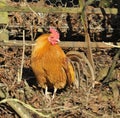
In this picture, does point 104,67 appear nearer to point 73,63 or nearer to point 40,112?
point 73,63

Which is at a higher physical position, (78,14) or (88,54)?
(78,14)

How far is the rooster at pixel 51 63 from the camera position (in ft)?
16.2

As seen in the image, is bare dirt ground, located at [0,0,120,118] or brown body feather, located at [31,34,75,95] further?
brown body feather, located at [31,34,75,95]

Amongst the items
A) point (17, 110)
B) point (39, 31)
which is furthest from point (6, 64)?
point (17, 110)

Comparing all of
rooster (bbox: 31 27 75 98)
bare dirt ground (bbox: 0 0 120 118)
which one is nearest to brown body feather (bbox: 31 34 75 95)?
rooster (bbox: 31 27 75 98)

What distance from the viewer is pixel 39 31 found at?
6.02 meters

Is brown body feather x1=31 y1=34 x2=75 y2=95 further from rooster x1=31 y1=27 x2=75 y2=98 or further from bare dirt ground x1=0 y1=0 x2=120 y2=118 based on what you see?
bare dirt ground x1=0 y1=0 x2=120 y2=118

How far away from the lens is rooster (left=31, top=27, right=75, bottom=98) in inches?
194

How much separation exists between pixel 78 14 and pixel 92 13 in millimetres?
178

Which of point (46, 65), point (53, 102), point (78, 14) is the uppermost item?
point (78, 14)

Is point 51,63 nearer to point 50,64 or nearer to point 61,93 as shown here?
point 50,64

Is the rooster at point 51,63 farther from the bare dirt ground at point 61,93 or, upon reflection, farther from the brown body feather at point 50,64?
the bare dirt ground at point 61,93

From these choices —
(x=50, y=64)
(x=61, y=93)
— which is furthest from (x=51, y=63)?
(x=61, y=93)

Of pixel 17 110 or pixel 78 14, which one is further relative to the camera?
pixel 78 14
